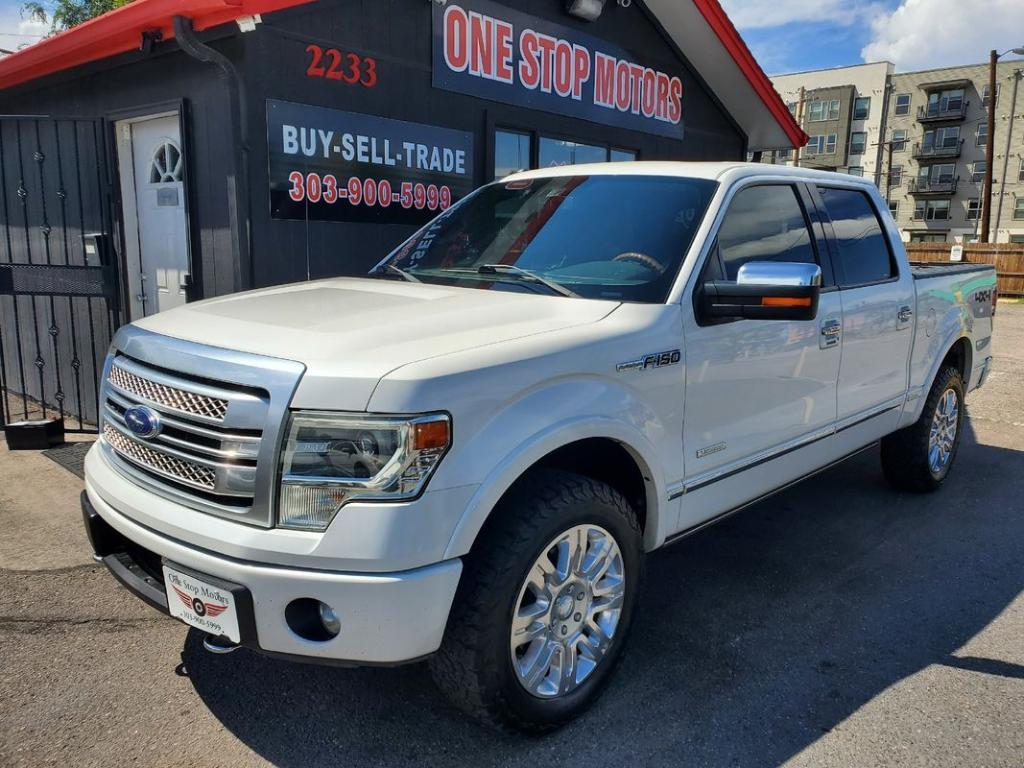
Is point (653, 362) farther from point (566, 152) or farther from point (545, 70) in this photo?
point (566, 152)

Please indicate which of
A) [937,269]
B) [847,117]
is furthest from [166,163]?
[847,117]

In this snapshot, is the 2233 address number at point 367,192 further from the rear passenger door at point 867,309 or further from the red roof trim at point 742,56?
the red roof trim at point 742,56

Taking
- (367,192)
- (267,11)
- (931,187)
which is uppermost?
(931,187)

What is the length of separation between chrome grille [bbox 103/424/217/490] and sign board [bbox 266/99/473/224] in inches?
129

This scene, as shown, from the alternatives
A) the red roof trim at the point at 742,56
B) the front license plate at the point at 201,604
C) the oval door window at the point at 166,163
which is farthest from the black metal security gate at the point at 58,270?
the red roof trim at the point at 742,56

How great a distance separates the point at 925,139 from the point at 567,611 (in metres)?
65.4

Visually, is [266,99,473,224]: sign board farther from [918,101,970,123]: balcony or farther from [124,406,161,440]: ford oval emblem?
[918,101,970,123]: balcony

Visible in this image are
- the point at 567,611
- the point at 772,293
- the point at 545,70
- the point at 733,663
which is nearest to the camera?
the point at 567,611

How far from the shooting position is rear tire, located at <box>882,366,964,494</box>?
204 inches

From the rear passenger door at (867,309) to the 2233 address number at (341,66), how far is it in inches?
142

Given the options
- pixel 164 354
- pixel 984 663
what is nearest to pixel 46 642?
pixel 164 354

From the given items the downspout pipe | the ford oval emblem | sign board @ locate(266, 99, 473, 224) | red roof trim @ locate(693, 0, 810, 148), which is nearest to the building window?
red roof trim @ locate(693, 0, 810, 148)

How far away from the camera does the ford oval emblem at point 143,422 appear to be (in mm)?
2553

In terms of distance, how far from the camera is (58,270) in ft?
19.5
